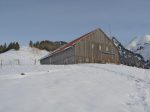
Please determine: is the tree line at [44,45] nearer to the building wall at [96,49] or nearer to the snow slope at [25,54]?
the snow slope at [25,54]

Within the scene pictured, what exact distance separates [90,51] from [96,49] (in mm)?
1849

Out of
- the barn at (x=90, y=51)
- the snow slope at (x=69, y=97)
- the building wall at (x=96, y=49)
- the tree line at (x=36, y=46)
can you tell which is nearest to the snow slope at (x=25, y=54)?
the tree line at (x=36, y=46)

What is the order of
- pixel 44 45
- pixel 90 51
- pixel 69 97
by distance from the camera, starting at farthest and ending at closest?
pixel 44 45 → pixel 90 51 → pixel 69 97

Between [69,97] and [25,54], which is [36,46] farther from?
[69,97]

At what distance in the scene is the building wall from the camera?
62219 millimetres

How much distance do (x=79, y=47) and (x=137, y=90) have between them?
1615 inches

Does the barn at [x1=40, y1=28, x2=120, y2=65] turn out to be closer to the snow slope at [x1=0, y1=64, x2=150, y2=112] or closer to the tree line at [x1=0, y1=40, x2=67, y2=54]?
the snow slope at [x1=0, y1=64, x2=150, y2=112]

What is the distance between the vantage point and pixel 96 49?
65.2 meters

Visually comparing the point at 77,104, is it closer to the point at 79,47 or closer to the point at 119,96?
the point at 119,96

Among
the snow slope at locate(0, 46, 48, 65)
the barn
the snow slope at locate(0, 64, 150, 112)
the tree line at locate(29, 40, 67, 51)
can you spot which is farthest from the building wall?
the tree line at locate(29, 40, 67, 51)

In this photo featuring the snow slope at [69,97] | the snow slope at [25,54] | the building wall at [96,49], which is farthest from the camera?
the snow slope at [25,54]

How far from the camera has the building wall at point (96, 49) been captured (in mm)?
62219

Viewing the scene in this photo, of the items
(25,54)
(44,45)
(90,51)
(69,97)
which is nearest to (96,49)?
(90,51)

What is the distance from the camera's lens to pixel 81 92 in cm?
1931
